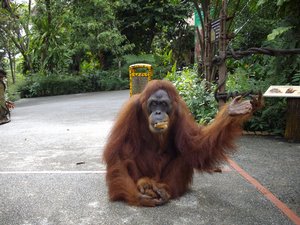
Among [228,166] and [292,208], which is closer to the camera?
[292,208]

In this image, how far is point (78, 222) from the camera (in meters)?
2.53

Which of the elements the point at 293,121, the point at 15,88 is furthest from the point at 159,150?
the point at 15,88

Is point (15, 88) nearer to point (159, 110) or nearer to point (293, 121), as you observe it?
point (293, 121)

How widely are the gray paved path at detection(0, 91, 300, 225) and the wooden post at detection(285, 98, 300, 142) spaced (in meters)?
0.19

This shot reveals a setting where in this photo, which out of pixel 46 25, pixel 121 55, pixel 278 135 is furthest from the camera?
pixel 121 55

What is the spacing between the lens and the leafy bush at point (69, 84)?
55.3 feet

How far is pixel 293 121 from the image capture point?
5227 mm

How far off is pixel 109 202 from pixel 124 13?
55.6 feet

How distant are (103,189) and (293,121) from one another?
3232 mm

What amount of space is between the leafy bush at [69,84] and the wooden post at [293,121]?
1285 cm

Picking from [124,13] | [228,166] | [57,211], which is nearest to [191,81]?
[228,166]

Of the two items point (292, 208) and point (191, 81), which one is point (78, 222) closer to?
point (292, 208)

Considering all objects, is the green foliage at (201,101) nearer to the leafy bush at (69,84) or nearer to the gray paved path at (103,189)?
the gray paved path at (103,189)

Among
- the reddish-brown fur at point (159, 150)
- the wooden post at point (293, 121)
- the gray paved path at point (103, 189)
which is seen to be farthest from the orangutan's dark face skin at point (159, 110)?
the wooden post at point (293, 121)
